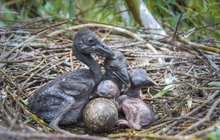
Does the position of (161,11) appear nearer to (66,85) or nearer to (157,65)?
(157,65)

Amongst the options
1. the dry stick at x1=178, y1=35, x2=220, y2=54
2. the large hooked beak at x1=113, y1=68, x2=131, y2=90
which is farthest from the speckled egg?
the dry stick at x1=178, y1=35, x2=220, y2=54

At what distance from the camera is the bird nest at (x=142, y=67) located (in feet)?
8.49

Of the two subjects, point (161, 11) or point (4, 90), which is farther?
point (161, 11)

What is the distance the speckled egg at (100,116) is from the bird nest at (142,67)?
96 mm

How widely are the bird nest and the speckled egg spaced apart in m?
0.10

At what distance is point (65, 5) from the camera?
698 centimetres

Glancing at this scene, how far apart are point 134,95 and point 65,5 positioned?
14.1 feet

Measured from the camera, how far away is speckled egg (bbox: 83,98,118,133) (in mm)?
2732

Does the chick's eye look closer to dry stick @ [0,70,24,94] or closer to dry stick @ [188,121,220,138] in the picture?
dry stick @ [0,70,24,94]

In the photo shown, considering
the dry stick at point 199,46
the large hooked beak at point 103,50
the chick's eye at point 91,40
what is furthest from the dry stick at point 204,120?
the dry stick at point 199,46

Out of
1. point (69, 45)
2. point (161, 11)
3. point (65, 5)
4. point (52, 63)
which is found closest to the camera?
point (52, 63)

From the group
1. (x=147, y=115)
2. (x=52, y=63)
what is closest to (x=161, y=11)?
(x=52, y=63)

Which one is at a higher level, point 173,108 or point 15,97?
point 15,97

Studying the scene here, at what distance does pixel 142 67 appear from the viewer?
12.5 feet
